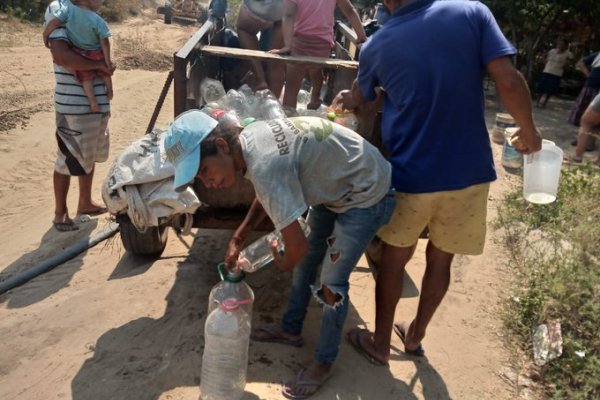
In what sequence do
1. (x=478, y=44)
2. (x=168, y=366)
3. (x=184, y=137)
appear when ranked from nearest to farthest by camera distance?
(x=184, y=137)
(x=478, y=44)
(x=168, y=366)

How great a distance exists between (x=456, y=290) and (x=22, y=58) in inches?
414

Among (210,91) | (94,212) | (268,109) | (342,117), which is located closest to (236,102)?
(268,109)

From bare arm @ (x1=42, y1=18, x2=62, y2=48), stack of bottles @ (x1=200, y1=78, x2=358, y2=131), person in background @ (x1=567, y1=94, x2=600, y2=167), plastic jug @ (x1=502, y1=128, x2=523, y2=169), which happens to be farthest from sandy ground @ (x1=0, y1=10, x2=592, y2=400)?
person in background @ (x1=567, y1=94, x2=600, y2=167)

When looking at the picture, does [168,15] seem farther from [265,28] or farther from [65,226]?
[65,226]

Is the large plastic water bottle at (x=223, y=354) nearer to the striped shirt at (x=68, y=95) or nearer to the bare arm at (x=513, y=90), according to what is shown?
the bare arm at (x=513, y=90)

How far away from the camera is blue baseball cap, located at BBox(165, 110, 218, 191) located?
225 centimetres

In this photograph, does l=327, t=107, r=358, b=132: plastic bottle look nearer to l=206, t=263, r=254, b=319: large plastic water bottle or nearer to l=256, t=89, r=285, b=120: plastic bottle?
l=256, t=89, r=285, b=120: plastic bottle

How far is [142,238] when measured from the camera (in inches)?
159

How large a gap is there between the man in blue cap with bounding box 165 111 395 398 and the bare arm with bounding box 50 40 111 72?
2.48 m

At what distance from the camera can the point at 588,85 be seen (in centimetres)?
909

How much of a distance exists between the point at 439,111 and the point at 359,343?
4.78 feet

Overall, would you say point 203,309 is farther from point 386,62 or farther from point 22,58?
point 22,58

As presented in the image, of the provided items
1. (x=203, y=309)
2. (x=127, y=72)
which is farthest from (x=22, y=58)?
(x=203, y=309)

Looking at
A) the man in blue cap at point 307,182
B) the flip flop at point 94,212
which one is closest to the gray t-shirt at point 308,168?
the man in blue cap at point 307,182
